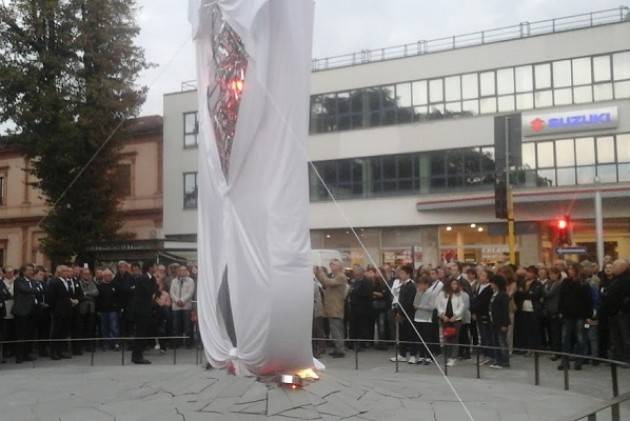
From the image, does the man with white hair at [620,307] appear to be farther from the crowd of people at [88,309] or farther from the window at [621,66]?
the window at [621,66]

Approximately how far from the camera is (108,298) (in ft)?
56.9

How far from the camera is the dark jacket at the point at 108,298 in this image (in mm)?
17328

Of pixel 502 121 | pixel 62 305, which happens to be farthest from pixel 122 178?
pixel 502 121

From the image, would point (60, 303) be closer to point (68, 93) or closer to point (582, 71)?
point (68, 93)

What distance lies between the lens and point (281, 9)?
375 inches

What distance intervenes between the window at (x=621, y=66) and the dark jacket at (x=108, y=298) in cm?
2229

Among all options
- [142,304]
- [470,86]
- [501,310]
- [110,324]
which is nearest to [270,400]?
[501,310]

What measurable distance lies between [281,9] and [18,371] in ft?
29.6

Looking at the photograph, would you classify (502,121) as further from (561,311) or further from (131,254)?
(131,254)

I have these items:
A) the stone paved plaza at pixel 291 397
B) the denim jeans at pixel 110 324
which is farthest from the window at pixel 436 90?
the stone paved plaza at pixel 291 397

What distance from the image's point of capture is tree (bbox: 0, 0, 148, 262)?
29.9 m

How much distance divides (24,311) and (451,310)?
29.5ft

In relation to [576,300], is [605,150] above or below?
above

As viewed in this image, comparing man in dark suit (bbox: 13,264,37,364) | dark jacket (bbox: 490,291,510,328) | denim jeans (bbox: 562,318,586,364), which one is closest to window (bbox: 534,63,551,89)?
denim jeans (bbox: 562,318,586,364)
